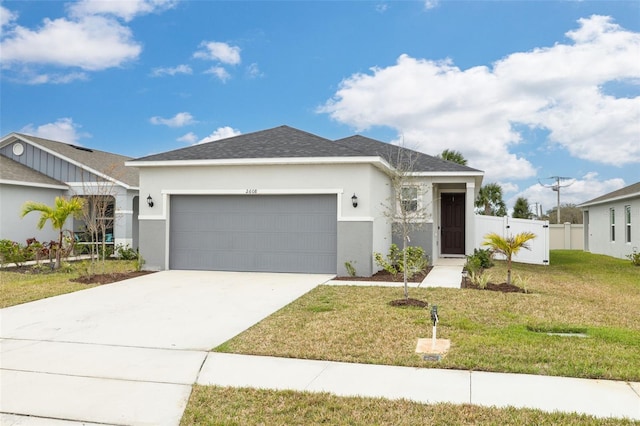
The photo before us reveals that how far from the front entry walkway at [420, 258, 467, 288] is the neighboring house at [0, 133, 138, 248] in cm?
1205

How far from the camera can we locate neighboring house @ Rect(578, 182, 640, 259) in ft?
65.2

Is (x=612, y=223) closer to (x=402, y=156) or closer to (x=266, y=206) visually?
(x=402, y=156)

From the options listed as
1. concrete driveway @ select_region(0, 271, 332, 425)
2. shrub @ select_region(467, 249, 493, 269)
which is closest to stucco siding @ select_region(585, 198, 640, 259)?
shrub @ select_region(467, 249, 493, 269)

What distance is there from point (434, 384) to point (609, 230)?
23.0 metres

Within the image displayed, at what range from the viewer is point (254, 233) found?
44.4 ft

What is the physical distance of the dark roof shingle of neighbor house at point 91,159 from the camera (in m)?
19.8

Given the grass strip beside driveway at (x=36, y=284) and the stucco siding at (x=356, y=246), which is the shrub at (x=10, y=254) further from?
the stucco siding at (x=356, y=246)

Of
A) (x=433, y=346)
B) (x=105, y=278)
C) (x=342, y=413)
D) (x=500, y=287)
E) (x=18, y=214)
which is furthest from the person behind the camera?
(x=18, y=214)

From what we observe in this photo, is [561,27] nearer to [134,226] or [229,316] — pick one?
[229,316]

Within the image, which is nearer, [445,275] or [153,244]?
[445,275]

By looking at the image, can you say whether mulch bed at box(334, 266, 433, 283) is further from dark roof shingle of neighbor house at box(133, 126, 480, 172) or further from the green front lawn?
the green front lawn

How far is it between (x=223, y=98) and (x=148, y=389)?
15148 mm

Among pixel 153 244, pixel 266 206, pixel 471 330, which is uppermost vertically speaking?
pixel 266 206

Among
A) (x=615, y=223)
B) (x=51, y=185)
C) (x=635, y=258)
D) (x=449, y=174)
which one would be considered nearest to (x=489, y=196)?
(x=615, y=223)
